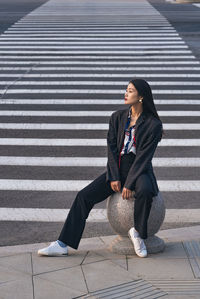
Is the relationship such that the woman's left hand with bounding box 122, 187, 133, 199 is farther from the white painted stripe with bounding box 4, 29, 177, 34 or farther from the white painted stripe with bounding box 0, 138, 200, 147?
the white painted stripe with bounding box 4, 29, 177, 34

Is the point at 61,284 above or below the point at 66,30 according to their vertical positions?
above

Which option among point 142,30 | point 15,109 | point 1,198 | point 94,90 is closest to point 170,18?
point 142,30

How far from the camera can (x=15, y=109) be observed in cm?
1540

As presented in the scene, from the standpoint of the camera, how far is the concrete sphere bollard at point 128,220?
7332mm

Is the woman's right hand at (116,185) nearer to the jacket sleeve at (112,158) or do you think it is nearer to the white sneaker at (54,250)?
the jacket sleeve at (112,158)

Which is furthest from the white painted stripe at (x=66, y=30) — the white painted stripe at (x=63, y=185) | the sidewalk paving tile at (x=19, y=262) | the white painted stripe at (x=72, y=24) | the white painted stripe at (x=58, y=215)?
the sidewalk paving tile at (x=19, y=262)

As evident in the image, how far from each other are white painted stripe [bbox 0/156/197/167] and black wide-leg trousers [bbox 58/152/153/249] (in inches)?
159

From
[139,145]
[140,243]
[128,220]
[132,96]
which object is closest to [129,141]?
[139,145]

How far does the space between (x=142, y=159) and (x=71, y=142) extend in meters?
5.64

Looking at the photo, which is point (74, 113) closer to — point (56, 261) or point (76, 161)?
point (76, 161)

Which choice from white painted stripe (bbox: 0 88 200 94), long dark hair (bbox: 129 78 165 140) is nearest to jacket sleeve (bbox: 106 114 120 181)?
long dark hair (bbox: 129 78 165 140)

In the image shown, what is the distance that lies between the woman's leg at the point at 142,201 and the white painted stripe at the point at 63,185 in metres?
3.03

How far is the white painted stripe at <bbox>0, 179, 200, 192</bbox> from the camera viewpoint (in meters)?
10.3

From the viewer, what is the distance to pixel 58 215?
9203 mm
